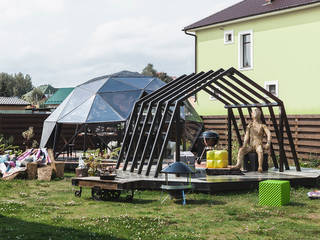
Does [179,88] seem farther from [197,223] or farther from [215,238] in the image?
[215,238]

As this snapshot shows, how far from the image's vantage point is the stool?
41.9 ft

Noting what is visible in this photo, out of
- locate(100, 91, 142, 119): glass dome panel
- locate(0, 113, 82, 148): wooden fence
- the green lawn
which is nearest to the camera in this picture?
the green lawn

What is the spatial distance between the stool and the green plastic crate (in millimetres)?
3273

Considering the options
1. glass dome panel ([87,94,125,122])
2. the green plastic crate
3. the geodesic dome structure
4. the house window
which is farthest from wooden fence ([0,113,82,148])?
the green plastic crate

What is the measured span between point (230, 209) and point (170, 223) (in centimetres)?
164

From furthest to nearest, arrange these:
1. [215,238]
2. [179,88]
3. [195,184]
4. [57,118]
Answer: [57,118]
[179,88]
[195,184]
[215,238]

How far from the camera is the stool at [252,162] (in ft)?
Answer: 41.9

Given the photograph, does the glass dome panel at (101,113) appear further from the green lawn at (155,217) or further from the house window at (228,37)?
the house window at (228,37)

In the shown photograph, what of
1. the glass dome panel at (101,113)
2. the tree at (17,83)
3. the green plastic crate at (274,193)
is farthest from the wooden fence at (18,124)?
the tree at (17,83)

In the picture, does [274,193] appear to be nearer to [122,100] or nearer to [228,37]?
[122,100]

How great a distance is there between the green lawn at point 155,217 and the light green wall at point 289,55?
977 cm

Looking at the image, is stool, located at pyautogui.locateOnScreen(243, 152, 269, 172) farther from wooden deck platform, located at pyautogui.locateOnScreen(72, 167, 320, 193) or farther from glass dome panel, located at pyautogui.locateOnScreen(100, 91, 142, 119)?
glass dome panel, located at pyautogui.locateOnScreen(100, 91, 142, 119)

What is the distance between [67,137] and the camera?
70.7 ft

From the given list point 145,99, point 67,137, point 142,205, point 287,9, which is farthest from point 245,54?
point 142,205
